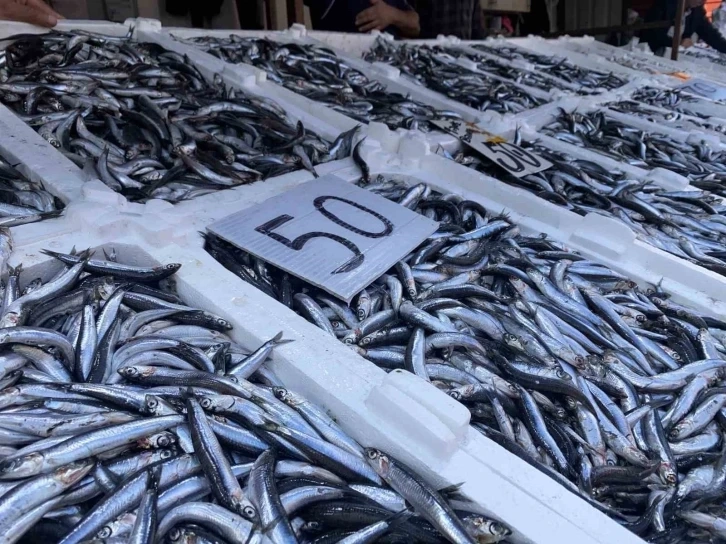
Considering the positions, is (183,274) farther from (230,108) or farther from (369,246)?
(230,108)

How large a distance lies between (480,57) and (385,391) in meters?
6.72

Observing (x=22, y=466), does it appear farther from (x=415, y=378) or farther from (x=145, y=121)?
(x=145, y=121)

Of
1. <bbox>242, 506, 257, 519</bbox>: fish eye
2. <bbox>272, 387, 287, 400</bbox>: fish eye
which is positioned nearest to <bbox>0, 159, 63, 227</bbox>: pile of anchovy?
<bbox>272, 387, 287, 400</bbox>: fish eye

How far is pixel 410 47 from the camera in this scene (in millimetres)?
6965

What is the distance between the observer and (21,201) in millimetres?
2488

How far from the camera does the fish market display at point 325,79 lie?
450 cm

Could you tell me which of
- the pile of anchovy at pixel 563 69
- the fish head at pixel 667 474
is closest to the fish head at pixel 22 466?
the fish head at pixel 667 474

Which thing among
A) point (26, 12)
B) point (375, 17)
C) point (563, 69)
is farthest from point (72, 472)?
point (563, 69)

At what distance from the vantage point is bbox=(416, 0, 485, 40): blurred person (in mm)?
9133

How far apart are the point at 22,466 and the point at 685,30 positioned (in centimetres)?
1498

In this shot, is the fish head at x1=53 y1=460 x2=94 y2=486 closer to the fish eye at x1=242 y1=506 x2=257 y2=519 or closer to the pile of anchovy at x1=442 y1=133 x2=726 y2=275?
the fish eye at x1=242 y1=506 x2=257 y2=519

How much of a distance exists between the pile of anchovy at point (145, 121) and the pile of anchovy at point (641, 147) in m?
2.49

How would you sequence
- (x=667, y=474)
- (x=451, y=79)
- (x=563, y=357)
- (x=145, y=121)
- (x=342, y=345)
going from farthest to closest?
(x=451, y=79) < (x=145, y=121) < (x=563, y=357) < (x=342, y=345) < (x=667, y=474)

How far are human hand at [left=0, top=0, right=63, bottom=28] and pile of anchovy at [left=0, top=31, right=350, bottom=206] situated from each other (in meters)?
0.30
